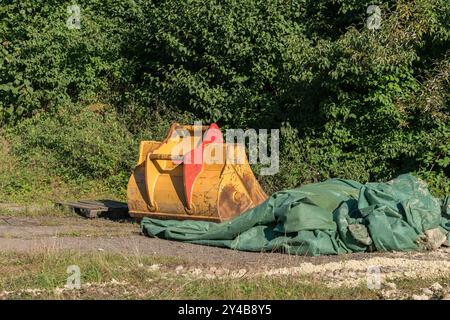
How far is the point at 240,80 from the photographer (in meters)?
16.6

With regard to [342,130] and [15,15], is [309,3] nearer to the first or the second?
[342,130]

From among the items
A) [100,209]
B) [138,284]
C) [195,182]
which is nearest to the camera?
[138,284]

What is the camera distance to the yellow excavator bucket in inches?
432

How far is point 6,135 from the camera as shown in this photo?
56.2 feet

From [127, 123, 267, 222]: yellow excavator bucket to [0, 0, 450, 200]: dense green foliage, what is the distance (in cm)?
306

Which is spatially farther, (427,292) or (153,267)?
(153,267)

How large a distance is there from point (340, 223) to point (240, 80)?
24.6 ft

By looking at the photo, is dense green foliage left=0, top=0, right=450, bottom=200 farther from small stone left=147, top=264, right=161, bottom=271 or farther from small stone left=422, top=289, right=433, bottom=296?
small stone left=422, top=289, right=433, bottom=296

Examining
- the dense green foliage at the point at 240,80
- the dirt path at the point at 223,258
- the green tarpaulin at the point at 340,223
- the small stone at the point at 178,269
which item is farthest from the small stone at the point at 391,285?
the dense green foliage at the point at 240,80

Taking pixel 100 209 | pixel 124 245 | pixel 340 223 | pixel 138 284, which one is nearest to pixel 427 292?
pixel 340 223

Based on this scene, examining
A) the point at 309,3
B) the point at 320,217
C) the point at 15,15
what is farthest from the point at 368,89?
the point at 15,15

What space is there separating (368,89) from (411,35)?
1306 mm

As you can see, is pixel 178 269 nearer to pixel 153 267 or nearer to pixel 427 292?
pixel 153 267

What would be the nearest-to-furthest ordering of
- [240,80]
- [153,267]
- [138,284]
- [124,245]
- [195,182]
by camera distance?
[138,284] < [153,267] < [124,245] < [195,182] < [240,80]
